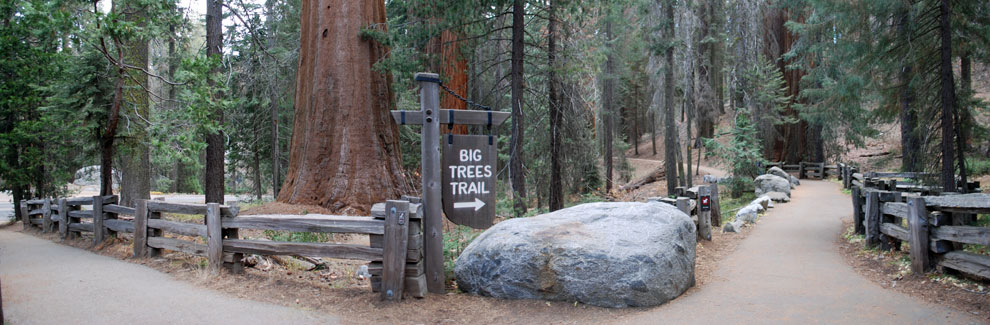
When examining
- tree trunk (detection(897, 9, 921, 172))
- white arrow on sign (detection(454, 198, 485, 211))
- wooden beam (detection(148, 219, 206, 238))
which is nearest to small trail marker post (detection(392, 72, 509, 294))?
white arrow on sign (detection(454, 198, 485, 211))

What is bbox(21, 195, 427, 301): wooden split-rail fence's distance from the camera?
625 centimetres

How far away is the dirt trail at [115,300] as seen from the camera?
18.5 feet

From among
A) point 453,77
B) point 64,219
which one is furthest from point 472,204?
point 64,219

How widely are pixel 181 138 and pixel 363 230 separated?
5.38m

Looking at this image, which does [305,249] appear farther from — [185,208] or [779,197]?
[779,197]

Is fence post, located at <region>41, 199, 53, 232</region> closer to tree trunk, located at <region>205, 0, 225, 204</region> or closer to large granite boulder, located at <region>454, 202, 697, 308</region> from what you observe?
tree trunk, located at <region>205, 0, 225, 204</region>

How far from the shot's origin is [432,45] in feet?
45.9

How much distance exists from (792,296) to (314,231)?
18.5 feet

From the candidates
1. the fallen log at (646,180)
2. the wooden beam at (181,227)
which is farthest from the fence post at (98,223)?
the fallen log at (646,180)

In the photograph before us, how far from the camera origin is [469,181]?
260 inches

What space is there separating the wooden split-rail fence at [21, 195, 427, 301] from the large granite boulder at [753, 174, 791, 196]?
639 inches

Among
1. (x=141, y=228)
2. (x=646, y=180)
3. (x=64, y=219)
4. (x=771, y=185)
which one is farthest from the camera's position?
(x=646, y=180)

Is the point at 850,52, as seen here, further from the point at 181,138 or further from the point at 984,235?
the point at 181,138

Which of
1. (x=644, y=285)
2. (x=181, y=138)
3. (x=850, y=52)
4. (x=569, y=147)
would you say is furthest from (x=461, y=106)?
(x=644, y=285)
